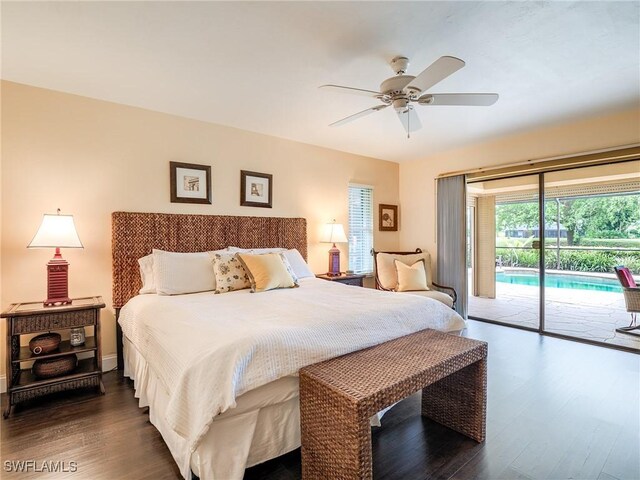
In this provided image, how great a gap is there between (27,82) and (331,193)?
10.8 feet

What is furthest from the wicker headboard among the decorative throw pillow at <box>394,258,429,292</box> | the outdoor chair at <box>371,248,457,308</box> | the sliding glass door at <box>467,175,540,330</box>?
the sliding glass door at <box>467,175,540,330</box>

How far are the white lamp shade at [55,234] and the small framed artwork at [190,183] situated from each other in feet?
3.20

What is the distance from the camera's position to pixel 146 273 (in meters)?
3.00

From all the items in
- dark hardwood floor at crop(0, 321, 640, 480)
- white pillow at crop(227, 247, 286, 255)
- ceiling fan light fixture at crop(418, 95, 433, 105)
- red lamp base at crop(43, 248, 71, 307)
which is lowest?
dark hardwood floor at crop(0, 321, 640, 480)

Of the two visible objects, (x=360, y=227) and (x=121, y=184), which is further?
(x=360, y=227)

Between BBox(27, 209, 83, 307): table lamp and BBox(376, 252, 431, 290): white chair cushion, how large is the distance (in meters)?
3.46

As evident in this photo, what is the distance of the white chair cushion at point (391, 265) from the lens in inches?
181

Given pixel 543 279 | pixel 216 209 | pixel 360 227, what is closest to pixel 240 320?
pixel 216 209

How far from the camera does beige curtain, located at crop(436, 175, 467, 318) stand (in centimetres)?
465

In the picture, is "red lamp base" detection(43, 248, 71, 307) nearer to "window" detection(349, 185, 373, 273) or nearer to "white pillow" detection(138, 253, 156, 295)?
"white pillow" detection(138, 253, 156, 295)

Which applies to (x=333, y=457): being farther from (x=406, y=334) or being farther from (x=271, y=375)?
(x=406, y=334)

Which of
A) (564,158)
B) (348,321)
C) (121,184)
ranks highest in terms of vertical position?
(564,158)

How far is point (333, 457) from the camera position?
1434 mm

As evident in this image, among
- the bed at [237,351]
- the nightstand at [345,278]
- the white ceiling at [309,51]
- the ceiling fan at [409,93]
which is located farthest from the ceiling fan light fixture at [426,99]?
the nightstand at [345,278]
